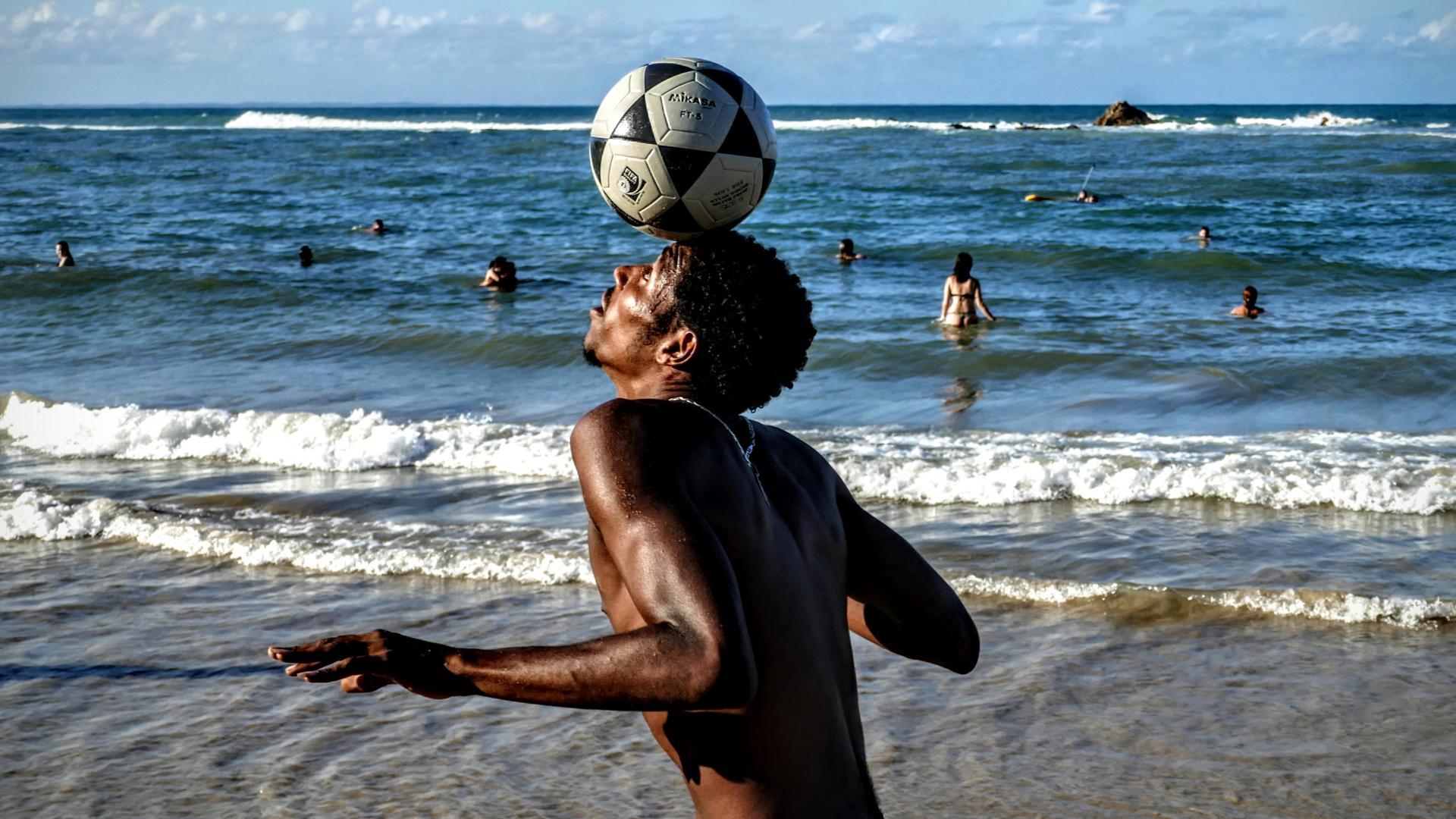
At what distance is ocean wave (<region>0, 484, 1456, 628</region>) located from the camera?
590 centimetres

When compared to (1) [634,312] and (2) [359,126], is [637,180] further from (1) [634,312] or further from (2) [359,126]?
(2) [359,126]

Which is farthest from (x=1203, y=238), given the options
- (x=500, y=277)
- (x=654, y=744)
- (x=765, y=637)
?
(x=765, y=637)

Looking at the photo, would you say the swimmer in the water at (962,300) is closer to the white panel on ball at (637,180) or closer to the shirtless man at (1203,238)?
the shirtless man at (1203,238)

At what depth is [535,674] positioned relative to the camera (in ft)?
6.03

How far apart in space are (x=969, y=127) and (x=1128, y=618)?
77.3 metres

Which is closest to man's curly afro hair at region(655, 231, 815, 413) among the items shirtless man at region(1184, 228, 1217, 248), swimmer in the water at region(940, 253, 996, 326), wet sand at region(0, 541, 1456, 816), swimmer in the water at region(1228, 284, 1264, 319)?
wet sand at region(0, 541, 1456, 816)

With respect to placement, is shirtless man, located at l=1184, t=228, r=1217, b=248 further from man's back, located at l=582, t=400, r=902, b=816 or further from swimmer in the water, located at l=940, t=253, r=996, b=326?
man's back, located at l=582, t=400, r=902, b=816

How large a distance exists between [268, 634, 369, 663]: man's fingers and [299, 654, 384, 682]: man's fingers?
0.03 metres

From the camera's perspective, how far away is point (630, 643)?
5.84ft

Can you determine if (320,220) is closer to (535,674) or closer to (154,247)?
(154,247)

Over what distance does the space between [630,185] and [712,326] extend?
93 centimetres

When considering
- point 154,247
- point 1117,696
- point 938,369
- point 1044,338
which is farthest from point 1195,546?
point 154,247

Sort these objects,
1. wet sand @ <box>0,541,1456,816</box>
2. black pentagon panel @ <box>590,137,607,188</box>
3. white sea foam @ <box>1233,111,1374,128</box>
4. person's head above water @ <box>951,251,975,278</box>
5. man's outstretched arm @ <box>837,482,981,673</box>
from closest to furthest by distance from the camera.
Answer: man's outstretched arm @ <box>837,482,981,673</box> < black pentagon panel @ <box>590,137,607,188</box> < wet sand @ <box>0,541,1456,816</box> < person's head above water @ <box>951,251,975,278</box> < white sea foam @ <box>1233,111,1374,128</box>

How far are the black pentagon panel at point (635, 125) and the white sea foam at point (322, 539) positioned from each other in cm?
375
